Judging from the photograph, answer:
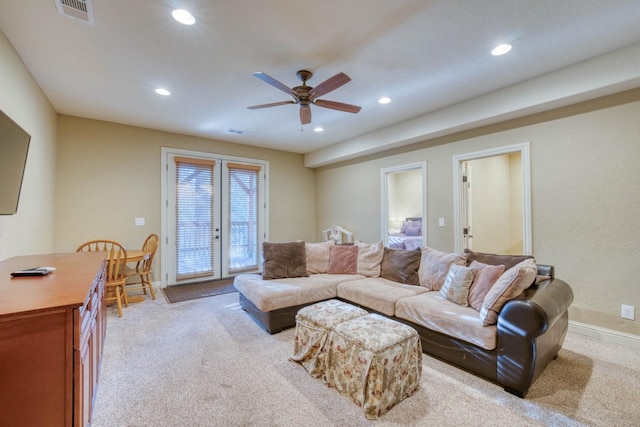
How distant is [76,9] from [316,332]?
3035 mm

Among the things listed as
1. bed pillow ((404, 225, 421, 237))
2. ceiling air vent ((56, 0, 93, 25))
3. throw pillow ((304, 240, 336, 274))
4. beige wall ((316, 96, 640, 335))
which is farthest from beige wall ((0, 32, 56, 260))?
bed pillow ((404, 225, 421, 237))

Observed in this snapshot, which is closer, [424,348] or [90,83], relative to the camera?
[424,348]

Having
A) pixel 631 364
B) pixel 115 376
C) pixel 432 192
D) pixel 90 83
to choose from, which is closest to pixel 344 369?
pixel 115 376

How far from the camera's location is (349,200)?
6.05m

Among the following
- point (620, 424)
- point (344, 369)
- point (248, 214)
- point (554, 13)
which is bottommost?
point (620, 424)

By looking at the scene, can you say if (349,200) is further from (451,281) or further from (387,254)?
(451,281)

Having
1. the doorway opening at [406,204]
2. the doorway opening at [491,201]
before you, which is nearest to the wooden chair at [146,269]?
the doorway opening at [491,201]

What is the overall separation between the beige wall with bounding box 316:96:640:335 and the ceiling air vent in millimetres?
4352

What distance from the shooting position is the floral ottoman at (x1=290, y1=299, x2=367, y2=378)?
2.23 meters

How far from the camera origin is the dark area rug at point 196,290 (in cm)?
437

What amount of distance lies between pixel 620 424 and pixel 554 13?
2816mm

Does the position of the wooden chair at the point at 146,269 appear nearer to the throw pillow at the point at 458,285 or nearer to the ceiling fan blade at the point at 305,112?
the ceiling fan blade at the point at 305,112

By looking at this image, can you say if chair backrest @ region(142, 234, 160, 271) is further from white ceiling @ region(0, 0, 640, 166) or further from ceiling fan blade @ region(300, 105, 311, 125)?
ceiling fan blade @ region(300, 105, 311, 125)

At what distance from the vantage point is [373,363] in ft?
5.91
